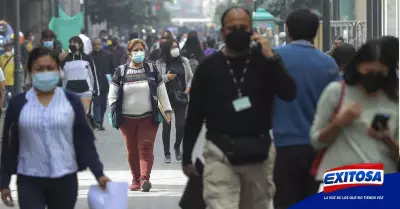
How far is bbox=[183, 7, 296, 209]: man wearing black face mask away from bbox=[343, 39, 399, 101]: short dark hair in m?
0.50

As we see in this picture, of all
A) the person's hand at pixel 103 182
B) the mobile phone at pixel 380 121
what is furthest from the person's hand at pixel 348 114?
the person's hand at pixel 103 182

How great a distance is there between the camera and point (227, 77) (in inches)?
275

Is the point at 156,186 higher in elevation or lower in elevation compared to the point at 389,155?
lower

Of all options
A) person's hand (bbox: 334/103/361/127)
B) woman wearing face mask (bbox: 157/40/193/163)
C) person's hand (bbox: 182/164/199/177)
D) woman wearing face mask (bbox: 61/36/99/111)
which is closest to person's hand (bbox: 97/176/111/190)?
person's hand (bbox: 182/164/199/177)

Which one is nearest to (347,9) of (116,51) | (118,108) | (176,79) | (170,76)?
(116,51)

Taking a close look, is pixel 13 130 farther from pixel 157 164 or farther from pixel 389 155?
pixel 157 164

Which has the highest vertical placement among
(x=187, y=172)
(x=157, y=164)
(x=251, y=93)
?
(x=251, y=93)

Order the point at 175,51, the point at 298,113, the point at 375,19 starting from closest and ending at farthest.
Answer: the point at 298,113
the point at 175,51
the point at 375,19

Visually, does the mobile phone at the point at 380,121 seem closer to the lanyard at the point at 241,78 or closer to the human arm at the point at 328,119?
the human arm at the point at 328,119

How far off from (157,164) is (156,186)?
250 cm

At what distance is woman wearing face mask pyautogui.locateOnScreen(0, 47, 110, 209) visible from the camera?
728 centimetres

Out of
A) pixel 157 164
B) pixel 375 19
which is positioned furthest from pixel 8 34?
pixel 157 164

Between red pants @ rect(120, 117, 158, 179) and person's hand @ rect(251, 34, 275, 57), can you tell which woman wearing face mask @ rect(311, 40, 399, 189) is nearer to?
person's hand @ rect(251, 34, 275, 57)

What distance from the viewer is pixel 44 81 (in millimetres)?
7406
